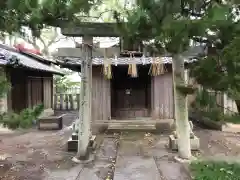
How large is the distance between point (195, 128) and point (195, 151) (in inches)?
160

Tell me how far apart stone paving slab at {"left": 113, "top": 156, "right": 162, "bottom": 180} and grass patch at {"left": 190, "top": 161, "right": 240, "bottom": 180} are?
2.41 ft

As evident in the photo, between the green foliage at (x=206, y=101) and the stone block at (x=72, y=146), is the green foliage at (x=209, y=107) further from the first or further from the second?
the stone block at (x=72, y=146)

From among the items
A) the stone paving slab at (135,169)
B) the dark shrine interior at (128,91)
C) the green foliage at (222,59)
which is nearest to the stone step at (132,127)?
the dark shrine interior at (128,91)

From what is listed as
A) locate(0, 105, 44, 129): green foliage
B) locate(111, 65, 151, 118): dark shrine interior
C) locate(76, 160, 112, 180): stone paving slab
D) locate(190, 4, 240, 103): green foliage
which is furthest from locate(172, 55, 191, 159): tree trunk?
locate(111, 65, 151, 118): dark shrine interior

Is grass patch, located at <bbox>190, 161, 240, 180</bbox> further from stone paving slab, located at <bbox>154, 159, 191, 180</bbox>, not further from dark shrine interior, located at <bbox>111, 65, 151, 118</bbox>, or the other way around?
dark shrine interior, located at <bbox>111, 65, 151, 118</bbox>

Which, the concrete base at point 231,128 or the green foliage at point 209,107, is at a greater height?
the green foliage at point 209,107

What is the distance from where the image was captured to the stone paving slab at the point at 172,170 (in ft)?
19.2

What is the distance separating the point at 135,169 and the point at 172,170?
0.72m

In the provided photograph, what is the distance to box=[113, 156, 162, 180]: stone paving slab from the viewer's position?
5.87 metres

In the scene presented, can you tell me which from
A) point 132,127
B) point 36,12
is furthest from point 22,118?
point 132,127

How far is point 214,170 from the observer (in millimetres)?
6145

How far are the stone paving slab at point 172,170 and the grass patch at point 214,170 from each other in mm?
183

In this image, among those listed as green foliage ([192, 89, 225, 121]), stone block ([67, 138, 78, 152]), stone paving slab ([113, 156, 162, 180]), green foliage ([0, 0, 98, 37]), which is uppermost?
green foliage ([0, 0, 98, 37])

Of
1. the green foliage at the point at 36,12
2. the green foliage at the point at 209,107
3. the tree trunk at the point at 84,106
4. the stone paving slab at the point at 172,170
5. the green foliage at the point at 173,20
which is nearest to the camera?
the green foliage at the point at 173,20
